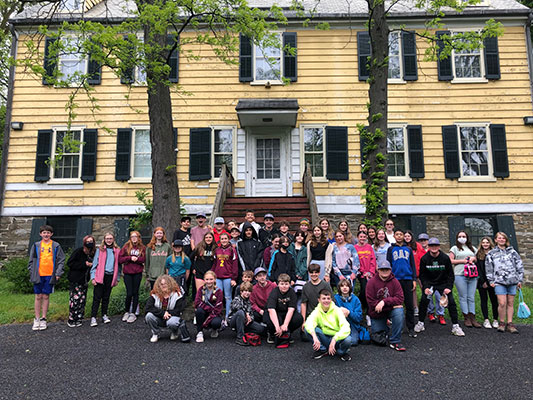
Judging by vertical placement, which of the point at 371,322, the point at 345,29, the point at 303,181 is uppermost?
the point at 345,29

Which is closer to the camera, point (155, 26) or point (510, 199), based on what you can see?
point (155, 26)

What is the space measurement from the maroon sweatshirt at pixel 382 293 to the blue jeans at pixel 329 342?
0.92 meters

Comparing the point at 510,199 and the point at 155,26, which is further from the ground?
the point at 155,26

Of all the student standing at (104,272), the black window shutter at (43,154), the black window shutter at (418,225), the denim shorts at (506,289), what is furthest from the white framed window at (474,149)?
the black window shutter at (43,154)

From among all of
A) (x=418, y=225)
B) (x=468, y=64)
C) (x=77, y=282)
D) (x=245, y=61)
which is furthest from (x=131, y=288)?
(x=468, y=64)

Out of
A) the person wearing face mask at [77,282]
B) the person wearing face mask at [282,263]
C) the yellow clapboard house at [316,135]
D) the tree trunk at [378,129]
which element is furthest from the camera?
the yellow clapboard house at [316,135]

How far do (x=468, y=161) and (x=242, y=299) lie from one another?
10.2 meters

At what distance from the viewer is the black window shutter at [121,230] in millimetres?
12453

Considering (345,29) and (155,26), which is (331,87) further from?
(155,26)

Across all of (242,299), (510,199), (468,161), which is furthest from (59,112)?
(510,199)

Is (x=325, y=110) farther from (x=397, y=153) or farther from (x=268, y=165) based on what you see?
(x=397, y=153)

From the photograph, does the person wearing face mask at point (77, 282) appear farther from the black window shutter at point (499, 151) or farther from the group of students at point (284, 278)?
the black window shutter at point (499, 151)

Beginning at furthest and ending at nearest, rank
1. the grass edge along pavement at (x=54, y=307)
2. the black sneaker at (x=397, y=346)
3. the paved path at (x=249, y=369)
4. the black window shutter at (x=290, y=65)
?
the black window shutter at (x=290, y=65) → the grass edge along pavement at (x=54, y=307) → the black sneaker at (x=397, y=346) → the paved path at (x=249, y=369)

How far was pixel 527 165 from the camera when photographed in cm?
1245
